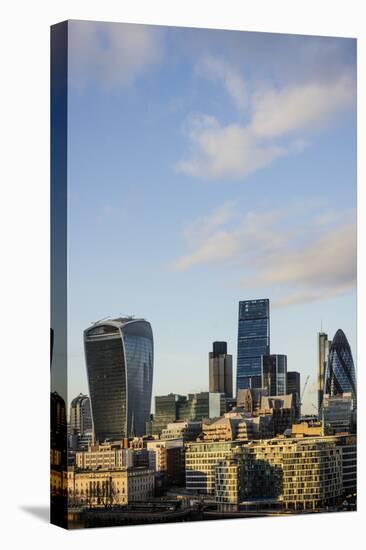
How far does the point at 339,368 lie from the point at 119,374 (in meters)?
2.46

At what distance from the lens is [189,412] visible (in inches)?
698

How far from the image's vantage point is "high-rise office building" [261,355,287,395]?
18.0 m

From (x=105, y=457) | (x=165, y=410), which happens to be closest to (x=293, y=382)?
(x=165, y=410)

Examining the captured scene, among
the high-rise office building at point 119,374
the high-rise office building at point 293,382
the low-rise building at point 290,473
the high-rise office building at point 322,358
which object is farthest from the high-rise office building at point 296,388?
the high-rise office building at point 119,374

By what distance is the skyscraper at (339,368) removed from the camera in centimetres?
1830

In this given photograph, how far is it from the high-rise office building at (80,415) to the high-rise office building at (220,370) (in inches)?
54.9

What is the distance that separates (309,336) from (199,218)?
1.78 meters

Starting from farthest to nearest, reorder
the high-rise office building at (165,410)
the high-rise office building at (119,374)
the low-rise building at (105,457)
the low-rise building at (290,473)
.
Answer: the low-rise building at (290,473) < the high-rise office building at (165,410) < the high-rise office building at (119,374) < the low-rise building at (105,457)

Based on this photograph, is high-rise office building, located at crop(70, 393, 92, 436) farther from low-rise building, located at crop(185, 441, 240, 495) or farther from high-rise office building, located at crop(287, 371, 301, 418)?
high-rise office building, located at crop(287, 371, 301, 418)

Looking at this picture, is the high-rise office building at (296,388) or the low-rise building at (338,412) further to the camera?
the low-rise building at (338,412)

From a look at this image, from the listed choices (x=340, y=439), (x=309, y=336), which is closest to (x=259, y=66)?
(x=309, y=336)

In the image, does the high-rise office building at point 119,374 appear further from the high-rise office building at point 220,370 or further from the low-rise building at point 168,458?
the high-rise office building at point 220,370

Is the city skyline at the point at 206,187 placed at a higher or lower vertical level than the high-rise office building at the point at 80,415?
higher

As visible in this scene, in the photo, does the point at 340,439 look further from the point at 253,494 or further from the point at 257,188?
the point at 257,188
